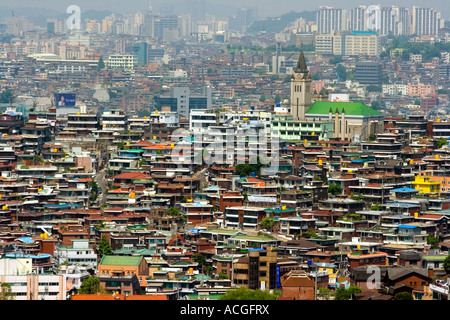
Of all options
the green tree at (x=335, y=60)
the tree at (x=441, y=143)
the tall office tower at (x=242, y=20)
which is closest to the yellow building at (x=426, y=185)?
the tree at (x=441, y=143)

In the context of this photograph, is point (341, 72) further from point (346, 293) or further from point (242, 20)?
point (346, 293)

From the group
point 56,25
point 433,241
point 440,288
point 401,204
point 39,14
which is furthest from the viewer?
point 56,25

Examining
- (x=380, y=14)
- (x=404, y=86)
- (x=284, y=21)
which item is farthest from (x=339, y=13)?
(x=404, y=86)

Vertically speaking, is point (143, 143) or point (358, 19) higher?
point (358, 19)

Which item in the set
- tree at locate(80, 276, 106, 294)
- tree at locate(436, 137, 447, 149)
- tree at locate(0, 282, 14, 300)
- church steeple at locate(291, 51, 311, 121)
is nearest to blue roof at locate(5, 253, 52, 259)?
tree at locate(80, 276, 106, 294)

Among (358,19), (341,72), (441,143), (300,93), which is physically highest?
(358,19)

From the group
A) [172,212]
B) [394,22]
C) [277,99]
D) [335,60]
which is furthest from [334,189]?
[394,22]

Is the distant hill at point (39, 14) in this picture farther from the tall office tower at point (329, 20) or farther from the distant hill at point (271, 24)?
the distant hill at point (271, 24)
